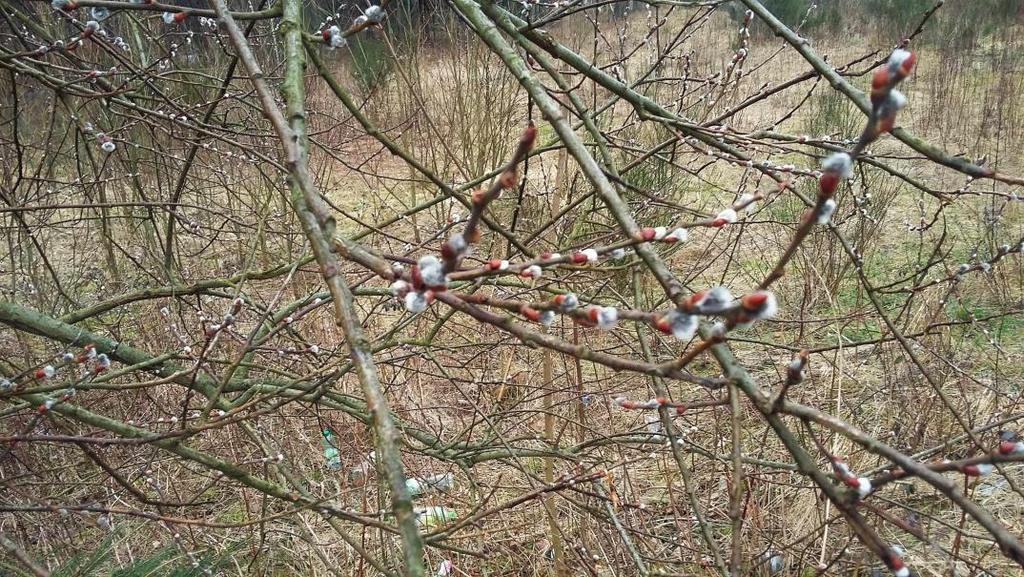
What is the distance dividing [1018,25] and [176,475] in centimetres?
1356

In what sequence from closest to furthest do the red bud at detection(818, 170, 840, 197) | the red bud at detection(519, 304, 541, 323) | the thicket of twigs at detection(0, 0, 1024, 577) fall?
the red bud at detection(818, 170, 840, 197) < the red bud at detection(519, 304, 541, 323) < the thicket of twigs at detection(0, 0, 1024, 577)

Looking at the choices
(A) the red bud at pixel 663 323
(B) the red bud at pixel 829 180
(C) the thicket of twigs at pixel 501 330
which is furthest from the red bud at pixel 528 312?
(B) the red bud at pixel 829 180

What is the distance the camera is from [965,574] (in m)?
3.03

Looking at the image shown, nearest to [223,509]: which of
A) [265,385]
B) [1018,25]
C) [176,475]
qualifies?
[176,475]

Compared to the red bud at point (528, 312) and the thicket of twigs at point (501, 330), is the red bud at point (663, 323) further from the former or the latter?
the red bud at point (528, 312)

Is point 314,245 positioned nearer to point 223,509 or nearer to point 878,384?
point 223,509

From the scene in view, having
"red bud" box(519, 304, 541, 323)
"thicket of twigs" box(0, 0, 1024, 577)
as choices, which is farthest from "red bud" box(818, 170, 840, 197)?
"red bud" box(519, 304, 541, 323)

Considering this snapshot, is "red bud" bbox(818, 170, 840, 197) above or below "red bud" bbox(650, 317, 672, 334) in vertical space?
above

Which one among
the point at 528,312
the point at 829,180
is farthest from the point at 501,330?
the point at 829,180

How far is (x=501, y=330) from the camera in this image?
268 cm

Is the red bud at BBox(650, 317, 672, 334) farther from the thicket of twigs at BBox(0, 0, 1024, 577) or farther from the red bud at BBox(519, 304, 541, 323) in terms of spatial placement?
the red bud at BBox(519, 304, 541, 323)

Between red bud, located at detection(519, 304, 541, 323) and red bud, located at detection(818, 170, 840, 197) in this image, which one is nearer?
red bud, located at detection(818, 170, 840, 197)

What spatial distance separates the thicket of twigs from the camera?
925 mm

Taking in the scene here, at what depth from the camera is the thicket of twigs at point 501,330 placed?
92 cm
